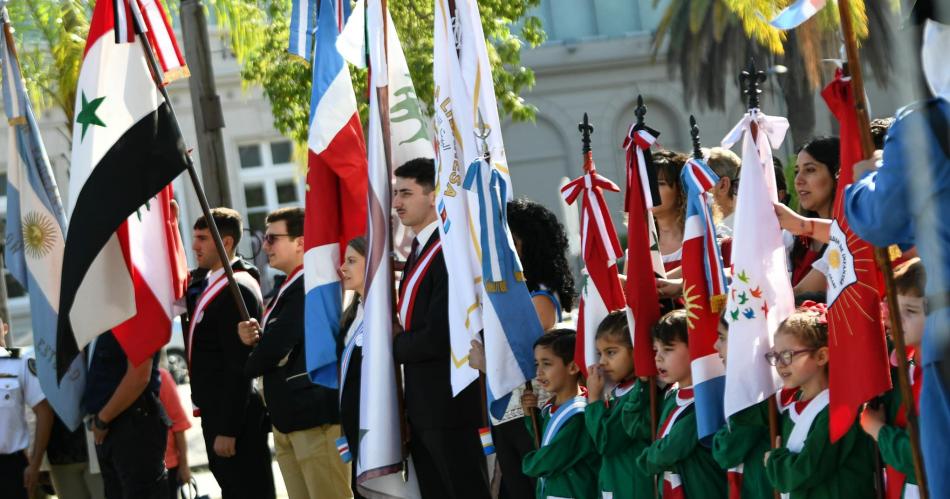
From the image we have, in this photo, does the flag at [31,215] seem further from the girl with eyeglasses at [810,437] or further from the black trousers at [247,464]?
the girl with eyeglasses at [810,437]

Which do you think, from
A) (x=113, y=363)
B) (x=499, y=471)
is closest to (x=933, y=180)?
(x=499, y=471)

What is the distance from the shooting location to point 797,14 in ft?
13.4

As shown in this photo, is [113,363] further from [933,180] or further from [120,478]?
[933,180]

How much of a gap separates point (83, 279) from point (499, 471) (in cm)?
231

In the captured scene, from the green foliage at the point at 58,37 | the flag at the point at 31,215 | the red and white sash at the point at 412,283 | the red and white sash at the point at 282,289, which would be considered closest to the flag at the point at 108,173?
the red and white sash at the point at 282,289

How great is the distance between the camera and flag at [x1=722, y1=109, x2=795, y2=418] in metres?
4.75

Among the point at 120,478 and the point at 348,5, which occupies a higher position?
the point at 348,5

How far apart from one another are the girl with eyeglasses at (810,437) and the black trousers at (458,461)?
152cm

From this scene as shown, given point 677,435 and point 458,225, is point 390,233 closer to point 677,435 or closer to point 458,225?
point 458,225

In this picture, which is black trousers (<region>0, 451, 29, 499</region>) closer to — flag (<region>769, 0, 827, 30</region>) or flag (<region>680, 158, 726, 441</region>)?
flag (<region>680, 158, 726, 441</region>)

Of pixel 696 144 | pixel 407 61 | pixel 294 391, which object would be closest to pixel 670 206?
pixel 696 144

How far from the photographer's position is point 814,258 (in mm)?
5621

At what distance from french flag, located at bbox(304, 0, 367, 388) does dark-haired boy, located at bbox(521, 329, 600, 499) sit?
1.17 metres

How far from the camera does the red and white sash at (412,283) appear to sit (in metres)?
5.98
